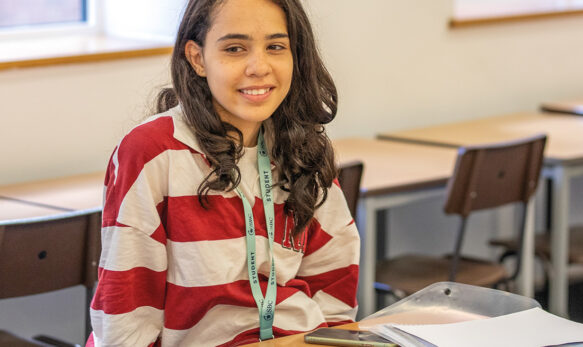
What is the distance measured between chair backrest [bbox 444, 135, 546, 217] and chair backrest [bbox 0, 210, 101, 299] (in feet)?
4.17

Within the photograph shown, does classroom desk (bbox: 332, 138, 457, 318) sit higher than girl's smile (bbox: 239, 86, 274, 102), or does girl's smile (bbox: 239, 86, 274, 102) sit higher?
girl's smile (bbox: 239, 86, 274, 102)

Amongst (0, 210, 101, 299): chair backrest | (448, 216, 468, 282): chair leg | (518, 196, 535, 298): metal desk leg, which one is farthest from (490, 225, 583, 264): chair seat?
(0, 210, 101, 299): chair backrest

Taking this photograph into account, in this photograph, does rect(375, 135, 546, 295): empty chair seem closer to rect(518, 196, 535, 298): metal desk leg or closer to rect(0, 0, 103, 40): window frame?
rect(518, 196, 535, 298): metal desk leg

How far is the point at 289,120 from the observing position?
71.0 inches

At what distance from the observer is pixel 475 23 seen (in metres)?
4.36

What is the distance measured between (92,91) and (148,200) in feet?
5.75

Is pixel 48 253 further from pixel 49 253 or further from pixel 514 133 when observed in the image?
pixel 514 133

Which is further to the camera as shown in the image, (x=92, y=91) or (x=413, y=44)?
(x=413, y=44)

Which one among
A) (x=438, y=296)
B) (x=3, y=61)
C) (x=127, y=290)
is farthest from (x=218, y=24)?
(x=3, y=61)

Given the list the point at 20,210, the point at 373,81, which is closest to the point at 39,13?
the point at 20,210

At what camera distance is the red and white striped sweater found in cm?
158

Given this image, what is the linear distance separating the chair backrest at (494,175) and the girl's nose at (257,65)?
146cm

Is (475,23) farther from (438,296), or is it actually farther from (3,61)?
(438,296)

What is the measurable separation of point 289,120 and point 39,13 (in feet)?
6.79
